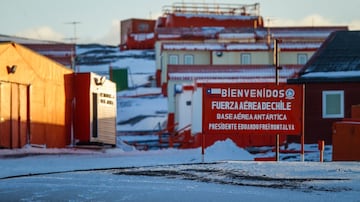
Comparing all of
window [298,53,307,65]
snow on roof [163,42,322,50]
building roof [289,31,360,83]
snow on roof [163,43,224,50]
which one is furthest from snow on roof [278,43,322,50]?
building roof [289,31,360,83]

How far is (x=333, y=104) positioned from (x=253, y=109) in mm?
15374

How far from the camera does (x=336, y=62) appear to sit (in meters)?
38.5

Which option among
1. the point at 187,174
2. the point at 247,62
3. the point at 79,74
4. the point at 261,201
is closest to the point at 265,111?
the point at 187,174

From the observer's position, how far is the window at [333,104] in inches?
1462

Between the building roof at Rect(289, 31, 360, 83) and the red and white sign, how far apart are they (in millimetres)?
14565

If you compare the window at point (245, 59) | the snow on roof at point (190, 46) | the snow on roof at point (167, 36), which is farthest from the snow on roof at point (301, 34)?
the snow on roof at point (190, 46)

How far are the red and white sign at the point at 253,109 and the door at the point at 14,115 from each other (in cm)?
785

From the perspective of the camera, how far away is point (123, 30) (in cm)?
10700

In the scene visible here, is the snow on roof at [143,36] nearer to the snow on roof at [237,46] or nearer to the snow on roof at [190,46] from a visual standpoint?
the snow on roof at [190,46]

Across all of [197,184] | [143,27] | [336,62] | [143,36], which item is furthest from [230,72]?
[197,184]

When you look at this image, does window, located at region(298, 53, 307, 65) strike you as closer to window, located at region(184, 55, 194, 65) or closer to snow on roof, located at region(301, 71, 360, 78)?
window, located at region(184, 55, 194, 65)

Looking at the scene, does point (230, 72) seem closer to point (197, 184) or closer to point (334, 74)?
point (334, 74)

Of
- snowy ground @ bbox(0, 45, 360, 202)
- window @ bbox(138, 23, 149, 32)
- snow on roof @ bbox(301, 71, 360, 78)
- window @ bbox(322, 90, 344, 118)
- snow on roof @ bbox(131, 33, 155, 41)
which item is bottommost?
snowy ground @ bbox(0, 45, 360, 202)

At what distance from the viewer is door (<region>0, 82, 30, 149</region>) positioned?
27750 mm
